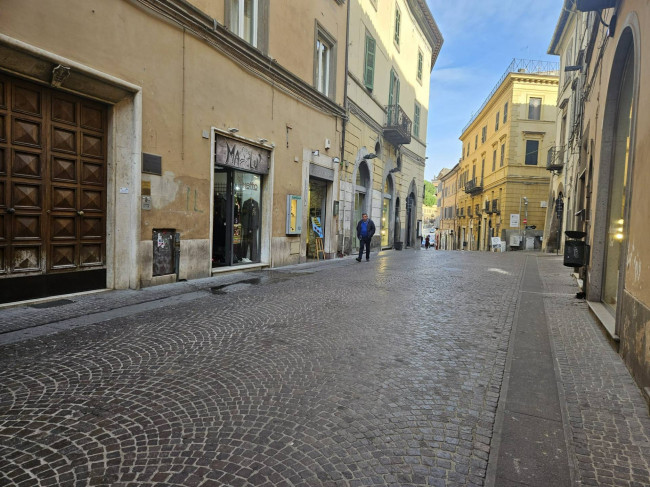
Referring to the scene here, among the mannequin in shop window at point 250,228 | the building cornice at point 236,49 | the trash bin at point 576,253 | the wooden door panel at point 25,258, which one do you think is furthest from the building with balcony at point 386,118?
the wooden door panel at point 25,258

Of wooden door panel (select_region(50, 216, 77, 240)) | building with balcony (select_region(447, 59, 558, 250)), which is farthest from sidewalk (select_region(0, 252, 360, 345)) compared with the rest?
building with balcony (select_region(447, 59, 558, 250))

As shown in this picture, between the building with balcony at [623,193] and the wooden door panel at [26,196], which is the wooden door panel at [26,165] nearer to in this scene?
the wooden door panel at [26,196]

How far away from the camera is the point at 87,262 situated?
6617 millimetres

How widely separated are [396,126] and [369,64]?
319cm

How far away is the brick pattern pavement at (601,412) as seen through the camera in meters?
2.24

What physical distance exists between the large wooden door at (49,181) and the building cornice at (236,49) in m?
2.27

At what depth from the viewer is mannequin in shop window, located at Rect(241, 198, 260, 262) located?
→ 1070 centimetres

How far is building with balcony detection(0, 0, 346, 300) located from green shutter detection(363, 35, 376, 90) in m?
5.32

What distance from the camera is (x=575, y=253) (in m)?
6.99

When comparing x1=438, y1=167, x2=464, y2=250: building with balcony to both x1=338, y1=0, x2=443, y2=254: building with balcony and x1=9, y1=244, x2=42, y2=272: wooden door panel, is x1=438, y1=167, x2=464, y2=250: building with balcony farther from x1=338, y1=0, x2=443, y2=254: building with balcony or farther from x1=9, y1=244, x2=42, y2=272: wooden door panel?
x1=9, y1=244, x2=42, y2=272: wooden door panel

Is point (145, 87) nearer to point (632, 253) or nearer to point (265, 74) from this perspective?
point (265, 74)

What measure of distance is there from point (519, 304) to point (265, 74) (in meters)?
7.93

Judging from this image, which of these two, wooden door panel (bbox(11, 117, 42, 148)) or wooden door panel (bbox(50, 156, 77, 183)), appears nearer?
wooden door panel (bbox(11, 117, 42, 148))

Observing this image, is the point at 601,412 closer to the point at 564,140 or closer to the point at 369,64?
the point at 369,64
